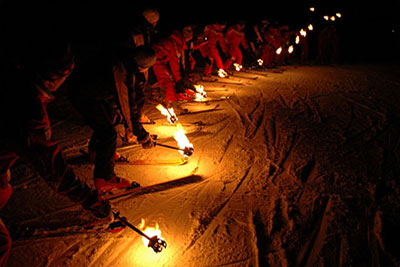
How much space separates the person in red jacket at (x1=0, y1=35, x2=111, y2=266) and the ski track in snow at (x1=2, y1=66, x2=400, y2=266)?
3.85 ft

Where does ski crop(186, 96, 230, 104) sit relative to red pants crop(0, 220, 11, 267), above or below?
below

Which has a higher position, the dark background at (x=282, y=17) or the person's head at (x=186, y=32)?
the dark background at (x=282, y=17)

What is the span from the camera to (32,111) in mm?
1684

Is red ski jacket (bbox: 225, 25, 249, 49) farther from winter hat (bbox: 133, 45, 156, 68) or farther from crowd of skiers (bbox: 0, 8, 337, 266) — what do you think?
winter hat (bbox: 133, 45, 156, 68)

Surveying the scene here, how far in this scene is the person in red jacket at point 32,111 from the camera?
1.60 meters

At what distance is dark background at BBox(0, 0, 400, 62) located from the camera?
1056 cm

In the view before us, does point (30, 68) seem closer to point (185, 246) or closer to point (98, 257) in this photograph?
point (98, 257)

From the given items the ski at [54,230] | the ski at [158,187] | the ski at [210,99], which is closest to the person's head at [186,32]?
the ski at [210,99]

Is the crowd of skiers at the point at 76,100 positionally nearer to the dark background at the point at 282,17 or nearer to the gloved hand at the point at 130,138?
the gloved hand at the point at 130,138

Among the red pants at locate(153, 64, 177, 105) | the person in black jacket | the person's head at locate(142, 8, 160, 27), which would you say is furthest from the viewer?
the red pants at locate(153, 64, 177, 105)

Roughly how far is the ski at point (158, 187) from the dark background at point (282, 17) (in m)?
8.73

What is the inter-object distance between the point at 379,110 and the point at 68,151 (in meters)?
7.59

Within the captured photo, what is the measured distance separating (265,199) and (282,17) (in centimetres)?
2172

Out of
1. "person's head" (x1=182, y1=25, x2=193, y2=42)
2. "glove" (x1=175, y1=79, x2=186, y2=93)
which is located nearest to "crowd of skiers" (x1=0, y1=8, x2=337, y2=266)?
"person's head" (x1=182, y1=25, x2=193, y2=42)
